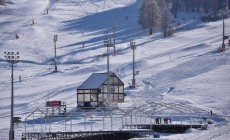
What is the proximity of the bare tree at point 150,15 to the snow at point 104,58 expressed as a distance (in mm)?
2010

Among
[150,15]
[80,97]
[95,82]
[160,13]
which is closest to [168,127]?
[80,97]

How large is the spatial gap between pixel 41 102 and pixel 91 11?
71.6 meters

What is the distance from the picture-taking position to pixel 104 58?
314ft

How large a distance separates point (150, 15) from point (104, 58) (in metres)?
18.4

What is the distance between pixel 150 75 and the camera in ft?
258

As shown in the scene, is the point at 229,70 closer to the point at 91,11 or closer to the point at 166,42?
the point at 166,42

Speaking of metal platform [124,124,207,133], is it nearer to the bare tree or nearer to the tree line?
the tree line

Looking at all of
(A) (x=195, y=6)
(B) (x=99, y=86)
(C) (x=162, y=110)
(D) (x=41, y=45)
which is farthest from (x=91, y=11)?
(C) (x=162, y=110)

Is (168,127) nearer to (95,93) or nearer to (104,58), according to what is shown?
(95,93)

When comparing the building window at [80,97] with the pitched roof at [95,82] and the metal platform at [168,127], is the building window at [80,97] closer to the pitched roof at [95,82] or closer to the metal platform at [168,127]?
the pitched roof at [95,82]

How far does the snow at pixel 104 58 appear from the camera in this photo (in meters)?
66.2

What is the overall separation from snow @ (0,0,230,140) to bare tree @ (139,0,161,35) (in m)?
2.01

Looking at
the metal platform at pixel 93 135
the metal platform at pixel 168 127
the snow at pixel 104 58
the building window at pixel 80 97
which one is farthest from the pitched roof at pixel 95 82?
the metal platform at pixel 93 135

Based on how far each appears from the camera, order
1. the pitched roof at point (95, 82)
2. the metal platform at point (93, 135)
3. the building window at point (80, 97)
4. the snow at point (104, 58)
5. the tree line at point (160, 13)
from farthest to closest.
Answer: the tree line at point (160, 13), the pitched roof at point (95, 82), the building window at point (80, 97), the snow at point (104, 58), the metal platform at point (93, 135)
